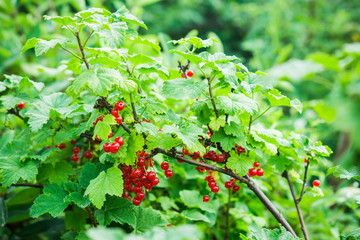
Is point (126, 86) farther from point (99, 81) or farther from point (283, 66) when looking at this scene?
point (283, 66)

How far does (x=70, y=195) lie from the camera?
3.09ft

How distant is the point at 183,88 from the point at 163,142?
7.5 inches

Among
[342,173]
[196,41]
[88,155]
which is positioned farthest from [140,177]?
[342,173]

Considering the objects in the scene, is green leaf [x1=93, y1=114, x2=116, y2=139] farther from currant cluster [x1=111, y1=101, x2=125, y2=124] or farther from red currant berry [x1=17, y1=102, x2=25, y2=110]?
red currant berry [x1=17, y1=102, x2=25, y2=110]

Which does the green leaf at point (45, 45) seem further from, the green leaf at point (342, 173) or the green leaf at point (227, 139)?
the green leaf at point (342, 173)

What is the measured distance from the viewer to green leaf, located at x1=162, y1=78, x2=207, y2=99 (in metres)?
0.92

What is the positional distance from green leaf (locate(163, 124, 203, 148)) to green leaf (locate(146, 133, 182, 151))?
0.12 feet

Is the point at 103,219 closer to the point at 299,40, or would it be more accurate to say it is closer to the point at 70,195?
the point at 70,195

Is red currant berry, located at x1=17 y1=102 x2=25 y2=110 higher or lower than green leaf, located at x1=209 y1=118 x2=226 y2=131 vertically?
lower

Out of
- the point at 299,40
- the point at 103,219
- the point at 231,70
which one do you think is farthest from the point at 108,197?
the point at 299,40

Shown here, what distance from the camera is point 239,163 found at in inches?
38.3

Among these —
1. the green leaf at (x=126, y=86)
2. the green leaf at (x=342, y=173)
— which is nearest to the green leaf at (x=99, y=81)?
the green leaf at (x=126, y=86)

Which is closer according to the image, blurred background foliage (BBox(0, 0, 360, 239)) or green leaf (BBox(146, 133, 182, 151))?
blurred background foliage (BBox(0, 0, 360, 239))

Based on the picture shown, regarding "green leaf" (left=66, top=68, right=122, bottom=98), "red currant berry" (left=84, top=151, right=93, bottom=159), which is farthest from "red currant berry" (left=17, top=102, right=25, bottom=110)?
"green leaf" (left=66, top=68, right=122, bottom=98)
